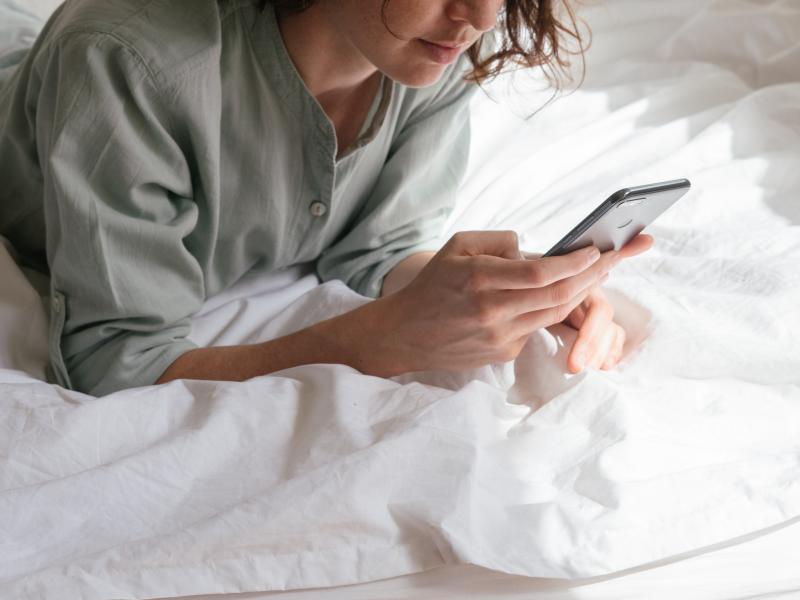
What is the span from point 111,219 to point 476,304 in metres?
0.31

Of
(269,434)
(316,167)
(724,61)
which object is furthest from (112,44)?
(724,61)

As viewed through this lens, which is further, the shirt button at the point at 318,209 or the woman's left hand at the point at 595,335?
the shirt button at the point at 318,209

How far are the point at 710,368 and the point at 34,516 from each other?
21.4 inches

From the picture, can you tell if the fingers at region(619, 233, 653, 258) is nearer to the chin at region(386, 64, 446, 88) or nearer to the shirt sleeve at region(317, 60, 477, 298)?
the chin at region(386, 64, 446, 88)

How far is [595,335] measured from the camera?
98 cm

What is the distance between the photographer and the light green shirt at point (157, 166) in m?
0.92

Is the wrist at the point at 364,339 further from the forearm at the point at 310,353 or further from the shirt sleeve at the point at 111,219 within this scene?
the shirt sleeve at the point at 111,219

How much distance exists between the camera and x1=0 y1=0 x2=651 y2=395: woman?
3.01ft

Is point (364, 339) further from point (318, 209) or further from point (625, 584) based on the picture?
point (625, 584)

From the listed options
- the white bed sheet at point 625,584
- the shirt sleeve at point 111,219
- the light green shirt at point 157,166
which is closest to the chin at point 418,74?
the light green shirt at point 157,166

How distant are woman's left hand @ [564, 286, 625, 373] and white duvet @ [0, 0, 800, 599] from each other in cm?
2

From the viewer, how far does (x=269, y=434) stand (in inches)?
33.3

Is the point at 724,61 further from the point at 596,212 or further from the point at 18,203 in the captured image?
the point at 18,203

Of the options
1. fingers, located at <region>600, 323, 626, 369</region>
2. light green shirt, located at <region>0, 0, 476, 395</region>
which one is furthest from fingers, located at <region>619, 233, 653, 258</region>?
light green shirt, located at <region>0, 0, 476, 395</region>
